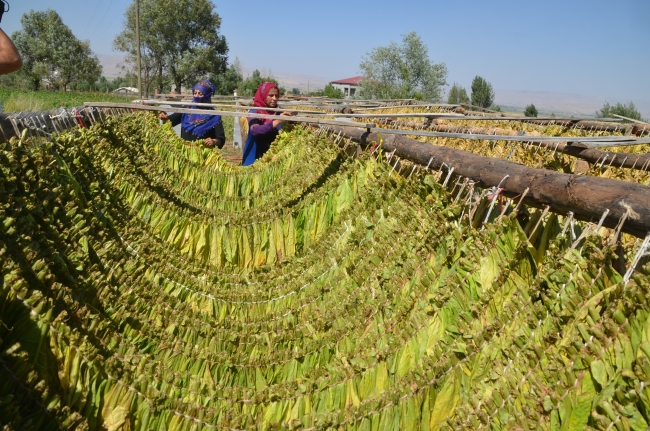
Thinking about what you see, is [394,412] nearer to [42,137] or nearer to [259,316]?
[259,316]

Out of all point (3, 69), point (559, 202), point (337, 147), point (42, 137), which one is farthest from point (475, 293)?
point (337, 147)

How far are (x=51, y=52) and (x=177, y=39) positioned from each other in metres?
19.9

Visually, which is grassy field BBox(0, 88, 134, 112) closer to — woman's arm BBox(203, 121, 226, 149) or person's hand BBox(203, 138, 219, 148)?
woman's arm BBox(203, 121, 226, 149)

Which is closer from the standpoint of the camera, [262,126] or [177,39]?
[262,126]

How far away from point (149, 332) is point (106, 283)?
323mm

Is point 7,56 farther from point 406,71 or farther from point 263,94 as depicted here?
point 406,71

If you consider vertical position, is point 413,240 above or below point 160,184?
above

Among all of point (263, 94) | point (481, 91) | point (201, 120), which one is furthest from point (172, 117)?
point (481, 91)

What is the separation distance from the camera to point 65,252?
2.35 metres

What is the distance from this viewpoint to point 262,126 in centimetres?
692

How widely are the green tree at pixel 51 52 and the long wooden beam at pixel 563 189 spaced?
72809 mm

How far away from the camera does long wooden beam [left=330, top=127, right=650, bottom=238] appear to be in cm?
161

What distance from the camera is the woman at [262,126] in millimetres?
6336

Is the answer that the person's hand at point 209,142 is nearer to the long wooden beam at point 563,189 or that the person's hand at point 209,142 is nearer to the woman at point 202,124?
the woman at point 202,124
